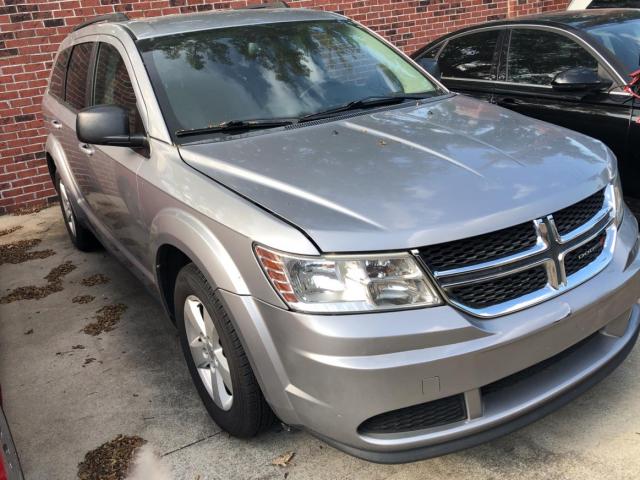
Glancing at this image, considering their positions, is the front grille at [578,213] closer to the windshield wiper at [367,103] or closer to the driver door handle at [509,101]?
the windshield wiper at [367,103]

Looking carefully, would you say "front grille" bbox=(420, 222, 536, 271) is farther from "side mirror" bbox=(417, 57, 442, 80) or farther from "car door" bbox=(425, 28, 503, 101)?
"car door" bbox=(425, 28, 503, 101)

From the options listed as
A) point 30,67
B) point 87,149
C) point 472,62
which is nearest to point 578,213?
point 87,149

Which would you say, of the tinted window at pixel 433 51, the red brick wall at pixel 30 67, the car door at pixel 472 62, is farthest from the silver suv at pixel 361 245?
the red brick wall at pixel 30 67

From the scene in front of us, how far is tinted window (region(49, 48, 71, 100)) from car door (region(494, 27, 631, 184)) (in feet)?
11.2

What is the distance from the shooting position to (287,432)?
280 centimetres

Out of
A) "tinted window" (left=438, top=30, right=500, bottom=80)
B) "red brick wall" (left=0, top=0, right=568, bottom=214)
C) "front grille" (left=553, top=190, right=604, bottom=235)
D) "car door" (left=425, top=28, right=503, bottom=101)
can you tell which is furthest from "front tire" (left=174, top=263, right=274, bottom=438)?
"red brick wall" (left=0, top=0, right=568, bottom=214)

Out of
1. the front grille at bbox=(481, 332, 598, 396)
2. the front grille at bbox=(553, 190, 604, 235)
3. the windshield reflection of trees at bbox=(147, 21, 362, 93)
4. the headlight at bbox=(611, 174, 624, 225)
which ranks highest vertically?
the windshield reflection of trees at bbox=(147, 21, 362, 93)

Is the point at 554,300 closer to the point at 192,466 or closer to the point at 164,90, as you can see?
the point at 192,466

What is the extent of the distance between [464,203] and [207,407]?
1535mm

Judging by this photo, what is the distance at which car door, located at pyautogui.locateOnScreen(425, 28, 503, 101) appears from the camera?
520cm

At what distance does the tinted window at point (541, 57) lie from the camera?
457 cm

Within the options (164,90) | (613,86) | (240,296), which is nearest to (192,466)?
(240,296)

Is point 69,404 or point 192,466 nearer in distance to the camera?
point 192,466

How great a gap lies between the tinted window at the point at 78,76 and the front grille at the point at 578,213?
3180 mm
